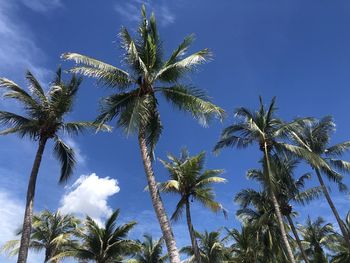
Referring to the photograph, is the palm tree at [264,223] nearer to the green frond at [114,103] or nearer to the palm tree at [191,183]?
the palm tree at [191,183]

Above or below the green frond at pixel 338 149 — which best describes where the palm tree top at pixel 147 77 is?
below

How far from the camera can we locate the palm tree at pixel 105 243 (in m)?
27.0

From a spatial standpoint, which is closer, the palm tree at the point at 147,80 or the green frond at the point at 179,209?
the palm tree at the point at 147,80

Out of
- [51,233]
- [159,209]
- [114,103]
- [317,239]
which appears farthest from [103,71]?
[317,239]

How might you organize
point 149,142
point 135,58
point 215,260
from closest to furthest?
1. point 135,58
2. point 149,142
3. point 215,260

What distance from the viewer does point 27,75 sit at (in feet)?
63.5

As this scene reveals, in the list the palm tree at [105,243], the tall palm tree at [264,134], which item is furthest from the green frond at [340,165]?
the palm tree at [105,243]

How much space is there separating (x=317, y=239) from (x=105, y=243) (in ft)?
75.5

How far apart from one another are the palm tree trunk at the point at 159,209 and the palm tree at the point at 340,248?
92.0 ft

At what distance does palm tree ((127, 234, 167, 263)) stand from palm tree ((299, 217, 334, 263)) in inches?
572

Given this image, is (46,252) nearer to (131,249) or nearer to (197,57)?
(131,249)

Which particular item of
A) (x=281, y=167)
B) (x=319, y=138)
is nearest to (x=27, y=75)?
(x=281, y=167)

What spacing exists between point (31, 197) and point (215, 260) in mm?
23567

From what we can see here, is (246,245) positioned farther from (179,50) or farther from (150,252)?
(179,50)
